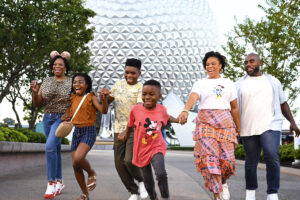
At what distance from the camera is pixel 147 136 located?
4.03m

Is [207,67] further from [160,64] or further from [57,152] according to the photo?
[160,64]

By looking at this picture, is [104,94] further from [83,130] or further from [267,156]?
[267,156]

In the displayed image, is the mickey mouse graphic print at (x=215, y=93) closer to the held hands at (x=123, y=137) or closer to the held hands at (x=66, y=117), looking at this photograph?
the held hands at (x=123, y=137)

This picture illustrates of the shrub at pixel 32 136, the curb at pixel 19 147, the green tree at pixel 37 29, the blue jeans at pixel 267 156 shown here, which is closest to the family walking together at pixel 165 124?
the blue jeans at pixel 267 156

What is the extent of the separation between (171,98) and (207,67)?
87.1 ft

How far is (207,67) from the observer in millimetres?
4738

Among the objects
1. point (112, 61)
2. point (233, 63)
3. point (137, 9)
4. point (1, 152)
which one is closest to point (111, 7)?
point (137, 9)

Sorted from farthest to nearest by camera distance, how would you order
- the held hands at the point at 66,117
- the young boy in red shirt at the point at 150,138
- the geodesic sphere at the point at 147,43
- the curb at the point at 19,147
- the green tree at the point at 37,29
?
the geodesic sphere at the point at 147,43
the green tree at the point at 37,29
the curb at the point at 19,147
the held hands at the point at 66,117
the young boy in red shirt at the point at 150,138

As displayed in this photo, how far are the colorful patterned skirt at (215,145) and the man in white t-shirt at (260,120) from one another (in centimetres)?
50

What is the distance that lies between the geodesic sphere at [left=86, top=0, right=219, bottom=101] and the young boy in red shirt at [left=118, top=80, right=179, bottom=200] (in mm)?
27580

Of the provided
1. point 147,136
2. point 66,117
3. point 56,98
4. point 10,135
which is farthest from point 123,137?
point 10,135

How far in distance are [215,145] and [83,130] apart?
1.56m

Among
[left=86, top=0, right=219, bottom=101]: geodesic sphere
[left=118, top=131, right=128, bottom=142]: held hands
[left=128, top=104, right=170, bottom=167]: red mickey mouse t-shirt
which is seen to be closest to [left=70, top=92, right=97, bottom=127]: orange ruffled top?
[left=118, top=131, right=128, bottom=142]: held hands

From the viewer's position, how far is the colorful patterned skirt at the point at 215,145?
13.8 feet
